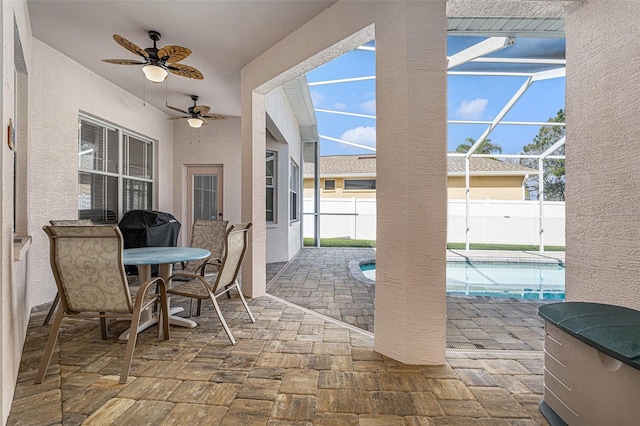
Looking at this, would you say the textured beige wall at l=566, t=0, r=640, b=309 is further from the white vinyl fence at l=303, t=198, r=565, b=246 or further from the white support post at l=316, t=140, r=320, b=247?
the white vinyl fence at l=303, t=198, r=565, b=246

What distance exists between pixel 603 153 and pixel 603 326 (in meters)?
1.14

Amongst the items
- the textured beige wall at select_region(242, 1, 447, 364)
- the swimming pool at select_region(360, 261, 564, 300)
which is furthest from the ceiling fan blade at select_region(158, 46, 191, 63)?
the swimming pool at select_region(360, 261, 564, 300)

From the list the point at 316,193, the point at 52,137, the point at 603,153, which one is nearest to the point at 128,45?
the point at 52,137

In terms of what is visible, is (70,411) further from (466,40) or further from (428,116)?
(466,40)

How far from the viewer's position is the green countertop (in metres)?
1.19

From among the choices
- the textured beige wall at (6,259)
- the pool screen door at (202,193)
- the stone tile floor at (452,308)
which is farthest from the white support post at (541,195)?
the textured beige wall at (6,259)

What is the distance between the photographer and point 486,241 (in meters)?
9.87

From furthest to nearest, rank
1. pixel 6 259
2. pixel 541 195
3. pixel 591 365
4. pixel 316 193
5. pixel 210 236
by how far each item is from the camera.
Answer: pixel 316 193 < pixel 541 195 < pixel 210 236 < pixel 6 259 < pixel 591 365

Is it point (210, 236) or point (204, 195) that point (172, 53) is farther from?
point (204, 195)

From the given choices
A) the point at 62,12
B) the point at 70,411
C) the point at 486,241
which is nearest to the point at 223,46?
the point at 62,12

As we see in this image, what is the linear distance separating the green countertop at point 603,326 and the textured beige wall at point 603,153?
382 mm

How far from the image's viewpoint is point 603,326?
4.60ft

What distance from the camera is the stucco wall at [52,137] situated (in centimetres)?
347

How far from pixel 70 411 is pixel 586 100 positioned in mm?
3586
